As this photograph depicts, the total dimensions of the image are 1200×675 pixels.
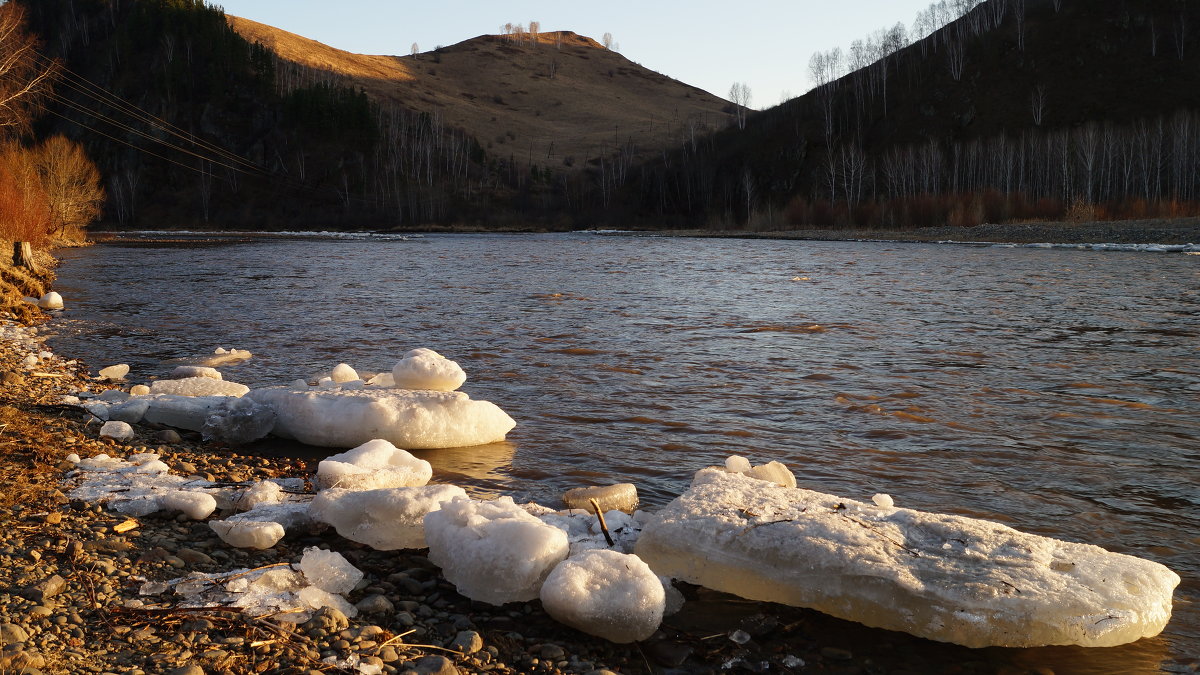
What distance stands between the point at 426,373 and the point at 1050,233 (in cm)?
5260

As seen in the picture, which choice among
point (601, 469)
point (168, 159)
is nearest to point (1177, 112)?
point (601, 469)

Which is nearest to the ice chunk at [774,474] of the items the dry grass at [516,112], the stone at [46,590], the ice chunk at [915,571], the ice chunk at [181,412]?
the ice chunk at [915,571]

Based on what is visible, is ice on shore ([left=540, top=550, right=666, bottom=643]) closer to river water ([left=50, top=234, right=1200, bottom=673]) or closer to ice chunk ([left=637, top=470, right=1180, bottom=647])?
ice chunk ([left=637, top=470, right=1180, bottom=647])

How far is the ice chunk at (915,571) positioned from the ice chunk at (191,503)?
2.97 m

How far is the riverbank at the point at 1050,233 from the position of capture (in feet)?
152

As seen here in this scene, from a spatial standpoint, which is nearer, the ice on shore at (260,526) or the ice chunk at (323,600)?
the ice chunk at (323,600)

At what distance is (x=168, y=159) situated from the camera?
124875 millimetres

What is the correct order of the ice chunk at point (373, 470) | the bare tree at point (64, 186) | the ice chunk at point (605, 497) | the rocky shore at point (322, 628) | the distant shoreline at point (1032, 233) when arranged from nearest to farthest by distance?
the rocky shore at point (322, 628)
the ice chunk at point (373, 470)
the ice chunk at point (605, 497)
the distant shoreline at point (1032, 233)
the bare tree at point (64, 186)

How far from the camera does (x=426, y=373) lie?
9.02m

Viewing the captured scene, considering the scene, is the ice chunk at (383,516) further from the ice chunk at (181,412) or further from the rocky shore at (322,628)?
the ice chunk at (181,412)

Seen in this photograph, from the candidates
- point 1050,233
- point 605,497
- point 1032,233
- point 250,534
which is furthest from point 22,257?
point 1032,233

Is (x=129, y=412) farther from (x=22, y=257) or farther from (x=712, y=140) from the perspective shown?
(x=712, y=140)

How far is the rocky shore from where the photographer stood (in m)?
3.79

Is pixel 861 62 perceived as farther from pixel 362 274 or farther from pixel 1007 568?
pixel 1007 568
